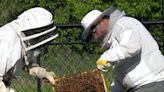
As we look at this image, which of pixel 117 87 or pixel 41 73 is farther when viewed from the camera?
pixel 117 87

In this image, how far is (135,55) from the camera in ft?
18.2

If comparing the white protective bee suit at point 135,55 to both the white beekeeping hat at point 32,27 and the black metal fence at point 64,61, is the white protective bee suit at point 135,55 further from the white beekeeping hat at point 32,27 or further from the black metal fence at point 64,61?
the black metal fence at point 64,61

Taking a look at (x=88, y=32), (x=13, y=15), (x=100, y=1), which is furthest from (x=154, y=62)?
(x=100, y=1)

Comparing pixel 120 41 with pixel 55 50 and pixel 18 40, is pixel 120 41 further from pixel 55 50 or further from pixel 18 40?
pixel 55 50

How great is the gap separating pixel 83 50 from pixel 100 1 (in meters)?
5.26

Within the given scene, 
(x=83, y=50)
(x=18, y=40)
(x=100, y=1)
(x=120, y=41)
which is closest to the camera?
(x=18, y=40)

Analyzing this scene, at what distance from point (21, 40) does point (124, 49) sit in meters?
1.01

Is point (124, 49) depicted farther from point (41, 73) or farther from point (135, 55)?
point (41, 73)

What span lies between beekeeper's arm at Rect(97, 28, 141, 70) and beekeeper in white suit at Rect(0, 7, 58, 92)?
1.83ft

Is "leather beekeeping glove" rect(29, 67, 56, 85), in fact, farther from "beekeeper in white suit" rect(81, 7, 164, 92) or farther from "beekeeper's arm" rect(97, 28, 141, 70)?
"beekeeper in white suit" rect(81, 7, 164, 92)

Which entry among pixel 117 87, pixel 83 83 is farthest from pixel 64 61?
pixel 83 83

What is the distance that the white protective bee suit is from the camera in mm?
5508

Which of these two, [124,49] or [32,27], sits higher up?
[32,27]

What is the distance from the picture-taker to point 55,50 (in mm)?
8477
